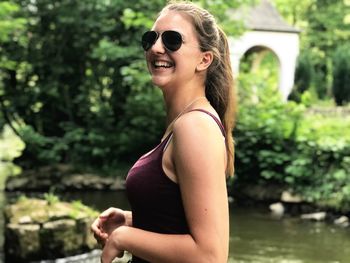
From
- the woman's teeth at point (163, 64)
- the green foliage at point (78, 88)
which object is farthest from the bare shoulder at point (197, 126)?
the green foliage at point (78, 88)

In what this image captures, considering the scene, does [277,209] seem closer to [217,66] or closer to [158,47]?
[217,66]

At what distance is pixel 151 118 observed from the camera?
16.4 m

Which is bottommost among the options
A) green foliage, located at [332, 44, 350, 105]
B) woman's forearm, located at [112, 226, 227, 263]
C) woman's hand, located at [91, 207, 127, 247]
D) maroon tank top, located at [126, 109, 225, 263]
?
green foliage, located at [332, 44, 350, 105]

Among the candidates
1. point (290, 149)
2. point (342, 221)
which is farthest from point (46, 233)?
point (290, 149)

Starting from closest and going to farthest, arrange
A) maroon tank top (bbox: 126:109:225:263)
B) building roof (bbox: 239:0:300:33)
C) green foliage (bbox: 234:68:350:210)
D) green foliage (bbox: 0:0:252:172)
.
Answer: maroon tank top (bbox: 126:109:225:263)
green foliage (bbox: 234:68:350:210)
green foliage (bbox: 0:0:252:172)
building roof (bbox: 239:0:300:33)

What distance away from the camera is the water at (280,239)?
9375mm

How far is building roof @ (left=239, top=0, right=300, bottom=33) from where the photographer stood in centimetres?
2792

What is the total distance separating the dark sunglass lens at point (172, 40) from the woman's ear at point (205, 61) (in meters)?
0.08

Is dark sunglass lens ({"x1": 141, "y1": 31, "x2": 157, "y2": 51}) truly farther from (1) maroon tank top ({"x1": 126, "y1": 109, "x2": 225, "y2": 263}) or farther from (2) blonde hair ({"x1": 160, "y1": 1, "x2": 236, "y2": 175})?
(1) maroon tank top ({"x1": 126, "y1": 109, "x2": 225, "y2": 263})

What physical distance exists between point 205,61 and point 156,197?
0.40m

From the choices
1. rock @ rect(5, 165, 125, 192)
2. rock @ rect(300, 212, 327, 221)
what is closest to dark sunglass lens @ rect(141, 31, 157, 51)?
rock @ rect(300, 212, 327, 221)

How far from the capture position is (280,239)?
10.6 meters

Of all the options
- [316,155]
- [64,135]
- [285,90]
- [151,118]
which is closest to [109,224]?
[316,155]

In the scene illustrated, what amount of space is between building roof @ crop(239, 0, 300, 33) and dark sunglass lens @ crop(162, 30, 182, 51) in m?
26.2
